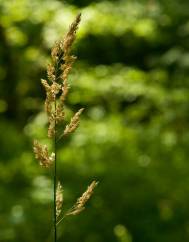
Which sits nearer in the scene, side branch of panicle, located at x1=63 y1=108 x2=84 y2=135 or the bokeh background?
side branch of panicle, located at x1=63 y1=108 x2=84 y2=135

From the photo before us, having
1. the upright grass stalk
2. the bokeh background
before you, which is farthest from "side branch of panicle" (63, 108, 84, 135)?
the bokeh background

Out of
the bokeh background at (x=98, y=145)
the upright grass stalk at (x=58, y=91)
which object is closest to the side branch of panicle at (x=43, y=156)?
the upright grass stalk at (x=58, y=91)

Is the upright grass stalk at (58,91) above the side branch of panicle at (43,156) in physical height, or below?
→ above

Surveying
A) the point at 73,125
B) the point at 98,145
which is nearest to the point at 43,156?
the point at 73,125

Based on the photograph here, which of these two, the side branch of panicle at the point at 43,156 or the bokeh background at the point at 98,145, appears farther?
the bokeh background at the point at 98,145

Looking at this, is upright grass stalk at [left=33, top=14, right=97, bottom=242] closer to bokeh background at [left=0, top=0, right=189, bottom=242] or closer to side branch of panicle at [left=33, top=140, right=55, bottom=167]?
side branch of panicle at [left=33, top=140, right=55, bottom=167]

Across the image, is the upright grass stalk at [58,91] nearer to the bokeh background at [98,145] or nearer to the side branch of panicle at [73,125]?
the side branch of panicle at [73,125]

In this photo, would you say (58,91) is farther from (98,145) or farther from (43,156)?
(98,145)

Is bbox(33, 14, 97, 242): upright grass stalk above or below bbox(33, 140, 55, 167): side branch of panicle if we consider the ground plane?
above

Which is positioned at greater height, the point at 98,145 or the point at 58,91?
the point at 58,91
